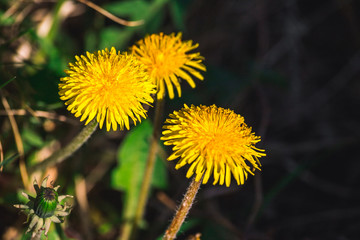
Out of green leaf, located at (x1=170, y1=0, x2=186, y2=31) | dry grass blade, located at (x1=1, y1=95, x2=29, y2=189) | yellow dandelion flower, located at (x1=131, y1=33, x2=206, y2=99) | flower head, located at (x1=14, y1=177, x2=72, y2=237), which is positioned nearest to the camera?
flower head, located at (x1=14, y1=177, x2=72, y2=237)

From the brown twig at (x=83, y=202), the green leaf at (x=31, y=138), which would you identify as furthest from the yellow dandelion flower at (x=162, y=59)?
the brown twig at (x=83, y=202)

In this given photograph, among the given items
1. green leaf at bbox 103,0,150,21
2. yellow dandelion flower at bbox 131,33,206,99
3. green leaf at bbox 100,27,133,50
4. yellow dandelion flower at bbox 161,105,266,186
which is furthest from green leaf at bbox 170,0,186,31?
yellow dandelion flower at bbox 161,105,266,186

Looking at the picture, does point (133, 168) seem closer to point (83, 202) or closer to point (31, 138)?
point (83, 202)

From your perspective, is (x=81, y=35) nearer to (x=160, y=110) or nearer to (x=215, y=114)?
(x=160, y=110)

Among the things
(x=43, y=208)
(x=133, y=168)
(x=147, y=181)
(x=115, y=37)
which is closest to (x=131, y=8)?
(x=115, y=37)

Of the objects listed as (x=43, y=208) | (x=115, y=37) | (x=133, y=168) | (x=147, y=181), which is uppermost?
(x=115, y=37)

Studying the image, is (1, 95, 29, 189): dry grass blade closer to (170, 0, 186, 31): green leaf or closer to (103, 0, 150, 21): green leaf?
(103, 0, 150, 21): green leaf
